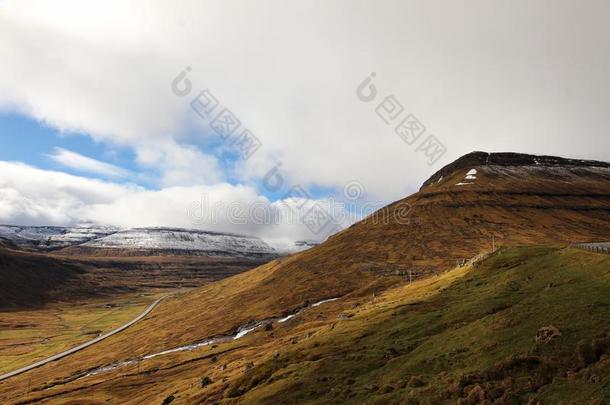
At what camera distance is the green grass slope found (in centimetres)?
3067

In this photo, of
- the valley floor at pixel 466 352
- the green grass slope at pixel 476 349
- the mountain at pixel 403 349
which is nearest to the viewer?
the green grass slope at pixel 476 349

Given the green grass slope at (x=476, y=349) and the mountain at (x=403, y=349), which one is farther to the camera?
the mountain at (x=403, y=349)

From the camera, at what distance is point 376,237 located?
618 feet

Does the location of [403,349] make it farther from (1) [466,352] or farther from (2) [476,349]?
(2) [476,349]

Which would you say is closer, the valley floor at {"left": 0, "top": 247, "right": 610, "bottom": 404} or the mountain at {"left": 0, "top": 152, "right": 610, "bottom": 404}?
the valley floor at {"left": 0, "top": 247, "right": 610, "bottom": 404}

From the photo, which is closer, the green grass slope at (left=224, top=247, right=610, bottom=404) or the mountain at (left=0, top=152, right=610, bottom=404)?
the green grass slope at (left=224, top=247, right=610, bottom=404)

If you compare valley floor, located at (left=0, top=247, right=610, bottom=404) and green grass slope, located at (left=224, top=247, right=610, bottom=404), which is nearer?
green grass slope, located at (left=224, top=247, right=610, bottom=404)

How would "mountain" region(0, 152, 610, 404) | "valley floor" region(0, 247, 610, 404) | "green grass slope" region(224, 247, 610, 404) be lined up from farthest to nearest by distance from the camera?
"mountain" region(0, 152, 610, 404) → "valley floor" region(0, 247, 610, 404) → "green grass slope" region(224, 247, 610, 404)

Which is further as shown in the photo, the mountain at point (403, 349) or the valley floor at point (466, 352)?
the mountain at point (403, 349)

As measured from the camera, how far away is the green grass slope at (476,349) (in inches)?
1208

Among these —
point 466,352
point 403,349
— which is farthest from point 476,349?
point 403,349

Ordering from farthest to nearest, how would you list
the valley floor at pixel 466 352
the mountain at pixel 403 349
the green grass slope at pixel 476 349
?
the mountain at pixel 403 349
the valley floor at pixel 466 352
the green grass slope at pixel 476 349

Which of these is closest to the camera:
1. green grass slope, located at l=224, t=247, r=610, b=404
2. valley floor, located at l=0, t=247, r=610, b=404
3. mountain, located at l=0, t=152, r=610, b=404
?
green grass slope, located at l=224, t=247, r=610, b=404

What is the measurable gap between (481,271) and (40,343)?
192 metres
